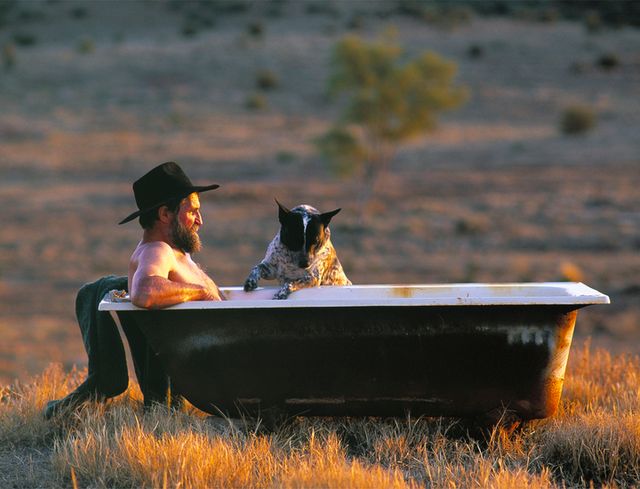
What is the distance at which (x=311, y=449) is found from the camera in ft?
17.3

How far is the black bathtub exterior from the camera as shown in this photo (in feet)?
18.2

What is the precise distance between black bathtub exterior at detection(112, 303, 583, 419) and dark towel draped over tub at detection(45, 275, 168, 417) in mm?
407

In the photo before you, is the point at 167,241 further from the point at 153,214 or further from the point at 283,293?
the point at 283,293

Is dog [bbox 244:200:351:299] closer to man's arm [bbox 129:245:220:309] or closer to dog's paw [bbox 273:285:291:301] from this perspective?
dog's paw [bbox 273:285:291:301]

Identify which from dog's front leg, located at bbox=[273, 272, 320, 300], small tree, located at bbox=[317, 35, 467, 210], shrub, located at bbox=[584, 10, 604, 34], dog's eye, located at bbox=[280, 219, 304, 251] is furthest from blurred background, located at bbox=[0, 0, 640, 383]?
dog's eye, located at bbox=[280, 219, 304, 251]

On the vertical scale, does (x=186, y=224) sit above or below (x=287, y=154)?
above

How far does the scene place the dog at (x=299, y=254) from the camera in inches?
243

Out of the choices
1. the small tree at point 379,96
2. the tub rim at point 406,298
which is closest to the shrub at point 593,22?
the small tree at point 379,96

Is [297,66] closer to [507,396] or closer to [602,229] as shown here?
[602,229]

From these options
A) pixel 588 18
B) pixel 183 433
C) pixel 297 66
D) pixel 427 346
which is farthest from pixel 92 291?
pixel 588 18

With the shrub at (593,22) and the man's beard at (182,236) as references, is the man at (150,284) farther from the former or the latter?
the shrub at (593,22)

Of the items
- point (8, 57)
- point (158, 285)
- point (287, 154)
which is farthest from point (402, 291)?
point (8, 57)

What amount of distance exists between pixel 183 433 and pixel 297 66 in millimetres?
32475

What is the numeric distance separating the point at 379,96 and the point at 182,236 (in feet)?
64.4
